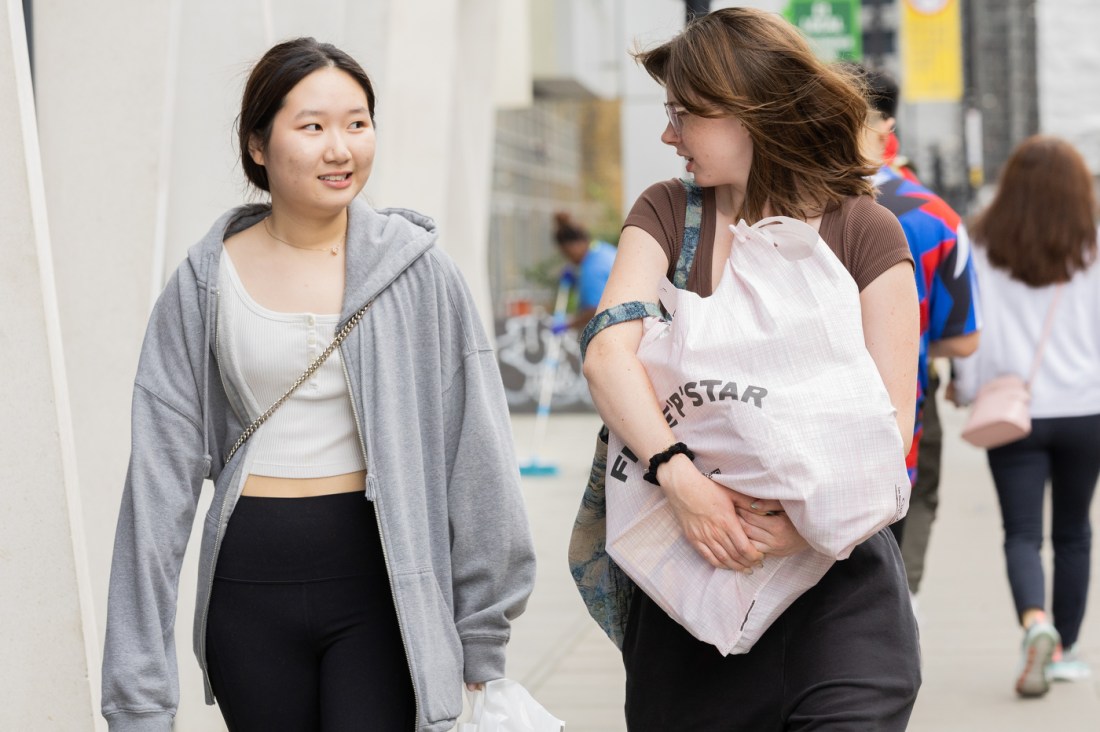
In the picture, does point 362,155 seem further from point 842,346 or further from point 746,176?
point 842,346

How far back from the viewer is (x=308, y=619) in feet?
10.1

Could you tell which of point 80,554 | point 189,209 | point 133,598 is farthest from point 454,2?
point 133,598

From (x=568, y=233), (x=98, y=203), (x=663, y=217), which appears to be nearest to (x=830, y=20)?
(x=568, y=233)

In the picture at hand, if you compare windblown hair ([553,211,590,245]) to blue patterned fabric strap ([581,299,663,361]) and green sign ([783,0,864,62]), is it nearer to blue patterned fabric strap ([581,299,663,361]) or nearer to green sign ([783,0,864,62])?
green sign ([783,0,864,62])

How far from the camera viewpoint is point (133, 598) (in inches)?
121

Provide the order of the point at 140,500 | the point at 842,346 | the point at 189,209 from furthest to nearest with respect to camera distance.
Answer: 1. the point at 189,209
2. the point at 140,500
3. the point at 842,346

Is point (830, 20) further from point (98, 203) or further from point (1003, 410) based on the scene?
point (98, 203)

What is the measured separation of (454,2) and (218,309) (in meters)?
7.66

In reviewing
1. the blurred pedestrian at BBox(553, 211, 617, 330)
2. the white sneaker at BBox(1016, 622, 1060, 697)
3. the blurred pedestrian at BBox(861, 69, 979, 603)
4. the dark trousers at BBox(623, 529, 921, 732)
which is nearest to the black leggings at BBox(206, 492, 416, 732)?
the dark trousers at BBox(623, 529, 921, 732)

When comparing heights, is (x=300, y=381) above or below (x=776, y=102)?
below

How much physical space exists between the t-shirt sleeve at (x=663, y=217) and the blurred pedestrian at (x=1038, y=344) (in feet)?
11.3

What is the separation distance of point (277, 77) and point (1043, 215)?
3906 mm

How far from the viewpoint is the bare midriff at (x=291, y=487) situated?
3.10 metres

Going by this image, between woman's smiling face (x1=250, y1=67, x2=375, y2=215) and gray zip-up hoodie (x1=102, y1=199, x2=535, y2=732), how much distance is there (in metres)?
0.13
